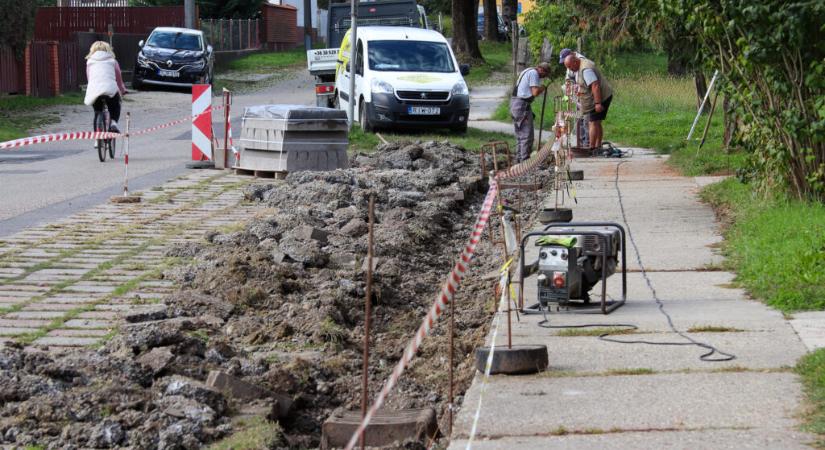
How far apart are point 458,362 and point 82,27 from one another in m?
44.8

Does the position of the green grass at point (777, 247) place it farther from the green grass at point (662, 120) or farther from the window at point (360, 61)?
the window at point (360, 61)

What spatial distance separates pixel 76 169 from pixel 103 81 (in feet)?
4.89

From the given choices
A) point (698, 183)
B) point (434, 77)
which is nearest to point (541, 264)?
point (698, 183)

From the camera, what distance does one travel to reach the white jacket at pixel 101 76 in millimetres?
18484

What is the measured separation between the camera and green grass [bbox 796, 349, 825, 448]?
213 inches

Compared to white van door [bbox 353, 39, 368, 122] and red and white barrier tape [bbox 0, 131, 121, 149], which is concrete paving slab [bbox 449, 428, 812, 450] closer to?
red and white barrier tape [bbox 0, 131, 121, 149]

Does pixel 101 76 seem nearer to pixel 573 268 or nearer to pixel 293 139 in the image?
pixel 293 139

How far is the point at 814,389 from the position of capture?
19.8 ft

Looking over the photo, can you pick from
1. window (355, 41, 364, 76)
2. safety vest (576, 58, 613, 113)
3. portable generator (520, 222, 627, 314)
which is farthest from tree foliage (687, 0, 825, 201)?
window (355, 41, 364, 76)

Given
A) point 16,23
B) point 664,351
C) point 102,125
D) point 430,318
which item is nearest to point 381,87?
point 102,125

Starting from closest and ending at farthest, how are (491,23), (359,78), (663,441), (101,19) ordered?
1. (663,441)
2. (359,78)
3. (101,19)
4. (491,23)

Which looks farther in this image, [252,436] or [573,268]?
[573,268]

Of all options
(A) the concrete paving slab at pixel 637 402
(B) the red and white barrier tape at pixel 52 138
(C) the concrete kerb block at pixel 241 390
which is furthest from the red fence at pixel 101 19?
(A) the concrete paving slab at pixel 637 402

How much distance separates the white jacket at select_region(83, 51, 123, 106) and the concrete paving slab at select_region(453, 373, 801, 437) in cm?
1319
